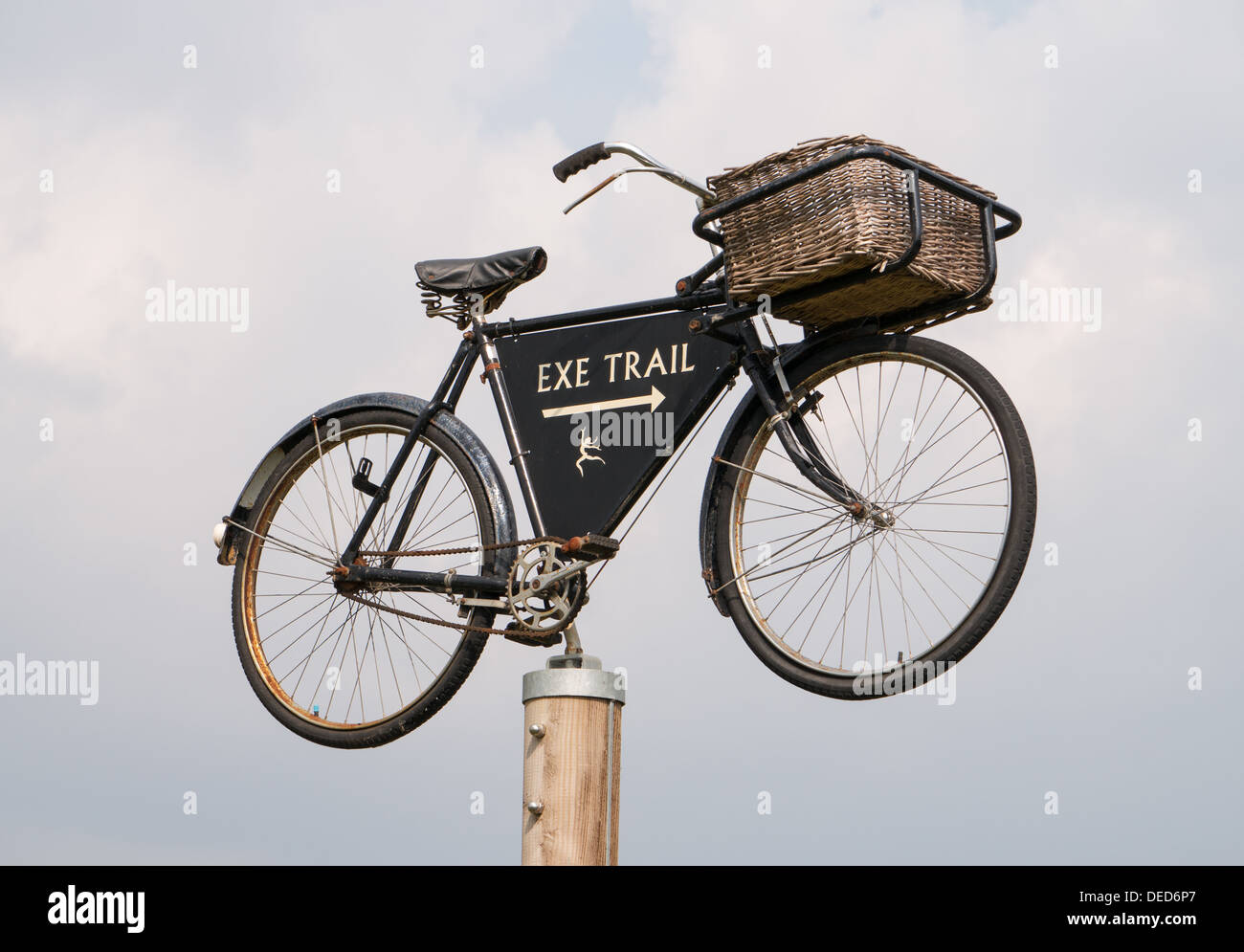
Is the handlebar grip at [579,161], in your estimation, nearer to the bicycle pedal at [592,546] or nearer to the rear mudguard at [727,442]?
the rear mudguard at [727,442]

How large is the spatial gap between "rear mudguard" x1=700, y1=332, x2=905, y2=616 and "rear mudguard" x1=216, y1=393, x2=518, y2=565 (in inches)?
23.7

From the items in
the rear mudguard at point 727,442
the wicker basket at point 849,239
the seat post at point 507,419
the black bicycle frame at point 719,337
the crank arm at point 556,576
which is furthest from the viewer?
the seat post at point 507,419

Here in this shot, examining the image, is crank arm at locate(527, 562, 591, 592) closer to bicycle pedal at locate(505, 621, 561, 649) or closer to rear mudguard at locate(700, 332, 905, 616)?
bicycle pedal at locate(505, 621, 561, 649)

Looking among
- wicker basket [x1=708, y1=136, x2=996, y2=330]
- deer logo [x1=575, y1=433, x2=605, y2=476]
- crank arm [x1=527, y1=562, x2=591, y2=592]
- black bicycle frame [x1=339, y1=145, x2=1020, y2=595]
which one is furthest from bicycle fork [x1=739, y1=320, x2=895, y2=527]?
crank arm [x1=527, y1=562, x2=591, y2=592]

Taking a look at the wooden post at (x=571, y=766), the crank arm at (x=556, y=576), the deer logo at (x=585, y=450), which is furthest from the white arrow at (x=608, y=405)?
the wooden post at (x=571, y=766)

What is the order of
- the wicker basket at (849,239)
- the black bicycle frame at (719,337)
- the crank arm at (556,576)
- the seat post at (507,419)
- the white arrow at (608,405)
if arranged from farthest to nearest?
the seat post at (507,419) < the white arrow at (608,405) < the crank arm at (556,576) < the black bicycle frame at (719,337) < the wicker basket at (849,239)

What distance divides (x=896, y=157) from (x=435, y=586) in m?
1.92

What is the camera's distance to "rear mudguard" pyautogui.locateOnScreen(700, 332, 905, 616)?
466 cm

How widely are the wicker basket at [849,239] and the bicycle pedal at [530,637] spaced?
3.69ft

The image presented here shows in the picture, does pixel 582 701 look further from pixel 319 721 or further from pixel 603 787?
pixel 319 721

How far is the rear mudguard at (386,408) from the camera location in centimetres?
506

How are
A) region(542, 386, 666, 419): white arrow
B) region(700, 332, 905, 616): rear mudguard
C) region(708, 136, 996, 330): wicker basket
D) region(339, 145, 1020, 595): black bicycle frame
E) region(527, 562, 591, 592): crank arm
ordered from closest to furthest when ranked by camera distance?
region(708, 136, 996, 330): wicker basket < region(339, 145, 1020, 595): black bicycle frame < region(700, 332, 905, 616): rear mudguard < region(527, 562, 591, 592): crank arm < region(542, 386, 666, 419): white arrow

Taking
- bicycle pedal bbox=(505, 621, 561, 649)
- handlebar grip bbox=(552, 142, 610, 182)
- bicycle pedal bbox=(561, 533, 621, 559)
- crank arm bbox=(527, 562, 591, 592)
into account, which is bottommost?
bicycle pedal bbox=(505, 621, 561, 649)

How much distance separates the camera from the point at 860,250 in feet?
13.6
